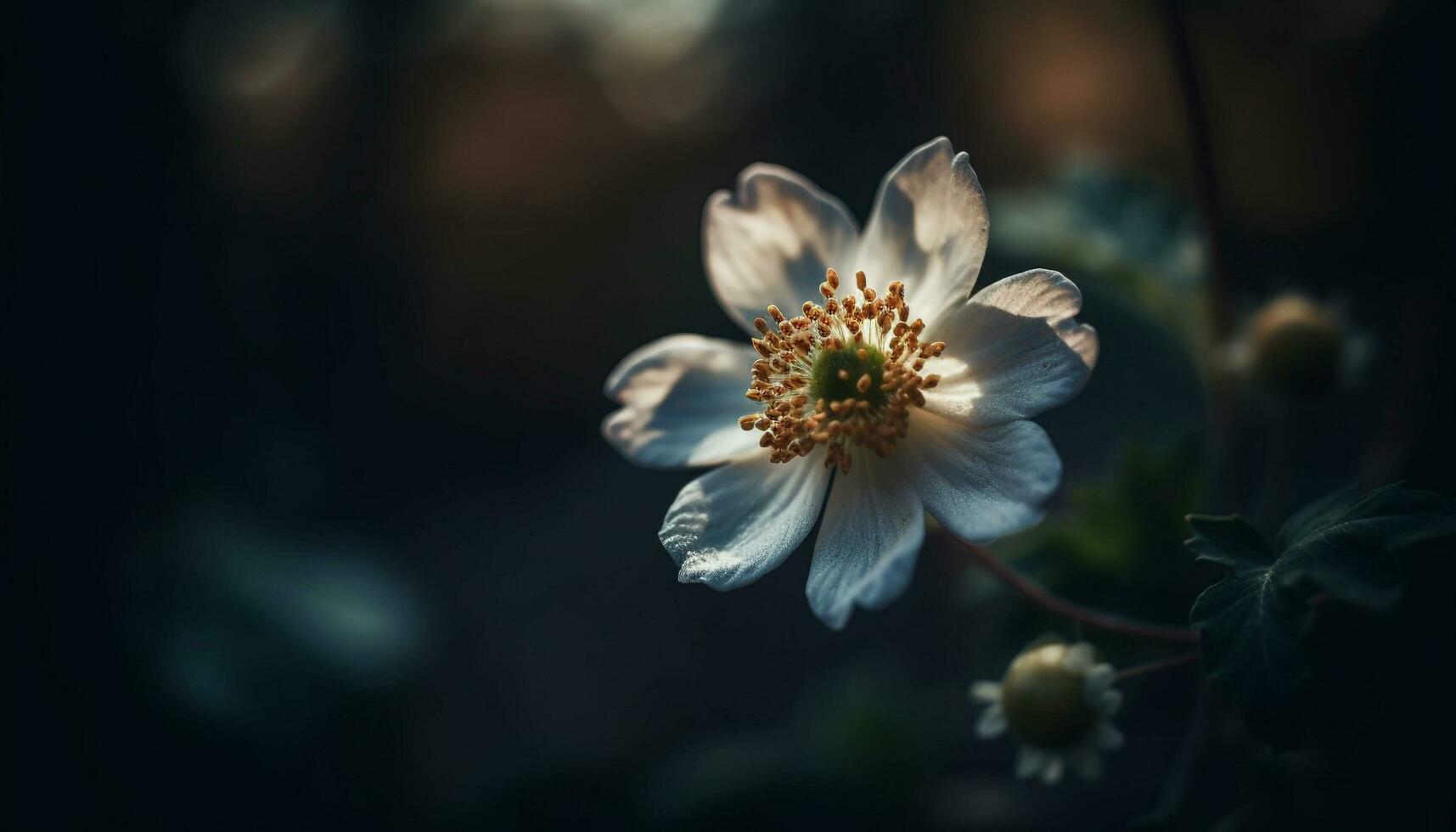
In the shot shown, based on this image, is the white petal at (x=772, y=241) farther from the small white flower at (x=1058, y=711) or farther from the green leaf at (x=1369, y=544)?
the green leaf at (x=1369, y=544)

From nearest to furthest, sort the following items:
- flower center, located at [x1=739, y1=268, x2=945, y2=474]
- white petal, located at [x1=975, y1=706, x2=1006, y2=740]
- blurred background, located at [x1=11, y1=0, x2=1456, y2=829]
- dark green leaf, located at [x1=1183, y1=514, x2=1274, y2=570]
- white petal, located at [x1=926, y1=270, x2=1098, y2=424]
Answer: dark green leaf, located at [x1=1183, y1=514, x2=1274, y2=570], white petal, located at [x1=926, y1=270, x2=1098, y2=424], white petal, located at [x1=975, y1=706, x2=1006, y2=740], flower center, located at [x1=739, y1=268, x2=945, y2=474], blurred background, located at [x1=11, y1=0, x2=1456, y2=829]

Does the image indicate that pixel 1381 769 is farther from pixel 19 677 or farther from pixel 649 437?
pixel 19 677

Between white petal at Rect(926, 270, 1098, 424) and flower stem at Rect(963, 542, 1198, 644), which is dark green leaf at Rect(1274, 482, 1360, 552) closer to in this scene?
flower stem at Rect(963, 542, 1198, 644)

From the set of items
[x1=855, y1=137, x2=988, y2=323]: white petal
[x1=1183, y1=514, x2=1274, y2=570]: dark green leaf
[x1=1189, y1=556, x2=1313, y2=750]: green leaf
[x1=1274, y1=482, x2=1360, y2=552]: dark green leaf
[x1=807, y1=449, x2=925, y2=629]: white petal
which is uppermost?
[x1=855, y1=137, x2=988, y2=323]: white petal

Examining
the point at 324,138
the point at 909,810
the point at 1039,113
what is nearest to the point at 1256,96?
the point at 1039,113

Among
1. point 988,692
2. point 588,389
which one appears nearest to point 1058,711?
point 988,692

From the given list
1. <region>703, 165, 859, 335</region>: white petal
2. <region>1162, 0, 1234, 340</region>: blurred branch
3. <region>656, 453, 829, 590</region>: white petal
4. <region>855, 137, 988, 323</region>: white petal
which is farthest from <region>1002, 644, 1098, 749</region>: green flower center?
<region>1162, 0, 1234, 340</region>: blurred branch

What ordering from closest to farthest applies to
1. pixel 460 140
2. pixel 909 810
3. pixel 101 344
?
pixel 909 810
pixel 101 344
pixel 460 140
